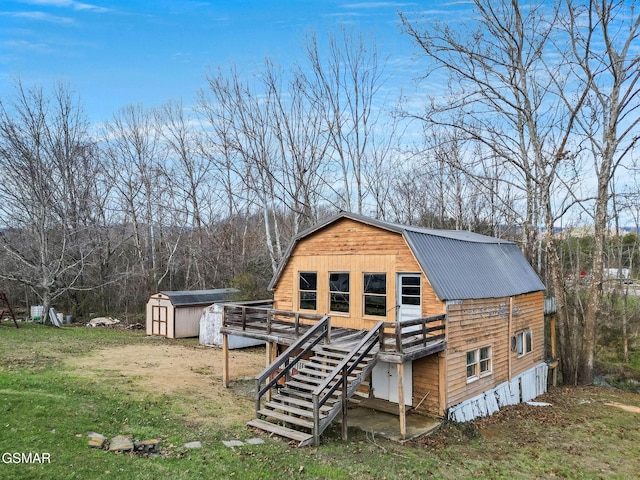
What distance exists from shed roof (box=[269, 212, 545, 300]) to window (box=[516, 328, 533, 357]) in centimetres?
164

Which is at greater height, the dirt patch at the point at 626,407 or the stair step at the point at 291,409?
the stair step at the point at 291,409

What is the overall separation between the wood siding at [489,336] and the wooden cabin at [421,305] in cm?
3

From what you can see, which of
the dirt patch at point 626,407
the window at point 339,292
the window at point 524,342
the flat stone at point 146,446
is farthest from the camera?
the window at point 524,342

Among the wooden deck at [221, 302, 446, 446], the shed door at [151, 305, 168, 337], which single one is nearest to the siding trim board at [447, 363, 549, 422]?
the wooden deck at [221, 302, 446, 446]

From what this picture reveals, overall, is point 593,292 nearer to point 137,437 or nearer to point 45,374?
point 137,437

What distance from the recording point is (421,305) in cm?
1247

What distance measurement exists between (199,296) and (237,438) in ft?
55.3

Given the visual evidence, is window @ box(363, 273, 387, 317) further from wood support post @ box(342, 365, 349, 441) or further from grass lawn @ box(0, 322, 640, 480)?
grass lawn @ box(0, 322, 640, 480)

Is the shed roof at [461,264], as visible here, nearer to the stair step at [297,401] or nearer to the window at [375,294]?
the window at [375,294]

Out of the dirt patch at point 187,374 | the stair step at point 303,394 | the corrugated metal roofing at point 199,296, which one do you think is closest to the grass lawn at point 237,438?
the dirt patch at point 187,374

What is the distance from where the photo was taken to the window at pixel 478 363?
13.1 m

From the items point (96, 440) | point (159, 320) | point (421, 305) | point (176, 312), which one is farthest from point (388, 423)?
point (159, 320)

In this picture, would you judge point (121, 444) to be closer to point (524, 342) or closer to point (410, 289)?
point (410, 289)

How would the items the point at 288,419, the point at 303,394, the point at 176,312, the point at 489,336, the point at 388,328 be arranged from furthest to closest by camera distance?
the point at 176,312
the point at 489,336
the point at 388,328
the point at 303,394
the point at 288,419
